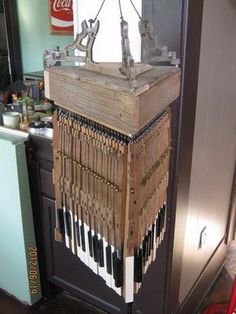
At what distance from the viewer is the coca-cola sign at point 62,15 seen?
7.30 ft

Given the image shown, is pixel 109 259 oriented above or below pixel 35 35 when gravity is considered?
below

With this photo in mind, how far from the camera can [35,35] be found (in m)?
2.44

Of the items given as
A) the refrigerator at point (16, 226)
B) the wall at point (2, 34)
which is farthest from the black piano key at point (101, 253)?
the wall at point (2, 34)

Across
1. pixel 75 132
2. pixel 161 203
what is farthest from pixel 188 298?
pixel 75 132

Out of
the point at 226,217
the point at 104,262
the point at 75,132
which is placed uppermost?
the point at 75,132

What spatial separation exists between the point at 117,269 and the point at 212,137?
86 centimetres

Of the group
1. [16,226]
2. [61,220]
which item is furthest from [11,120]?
[61,220]

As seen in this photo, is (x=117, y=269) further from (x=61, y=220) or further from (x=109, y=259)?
(x=61, y=220)

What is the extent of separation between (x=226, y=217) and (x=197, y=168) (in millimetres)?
794

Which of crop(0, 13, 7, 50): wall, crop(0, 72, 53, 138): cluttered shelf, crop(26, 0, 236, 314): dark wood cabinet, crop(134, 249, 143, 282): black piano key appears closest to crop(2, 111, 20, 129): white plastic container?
crop(0, 72, 53, 138): cluttered shelf

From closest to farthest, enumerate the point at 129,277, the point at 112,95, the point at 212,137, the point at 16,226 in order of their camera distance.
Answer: the point at 112,95 < the point at 129,277 < the point at 212,137 < the point at 16,226

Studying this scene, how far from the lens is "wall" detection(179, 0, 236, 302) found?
122cm

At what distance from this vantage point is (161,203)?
98 centimetres

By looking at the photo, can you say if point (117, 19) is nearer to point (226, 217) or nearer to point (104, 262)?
point (104, 262)
